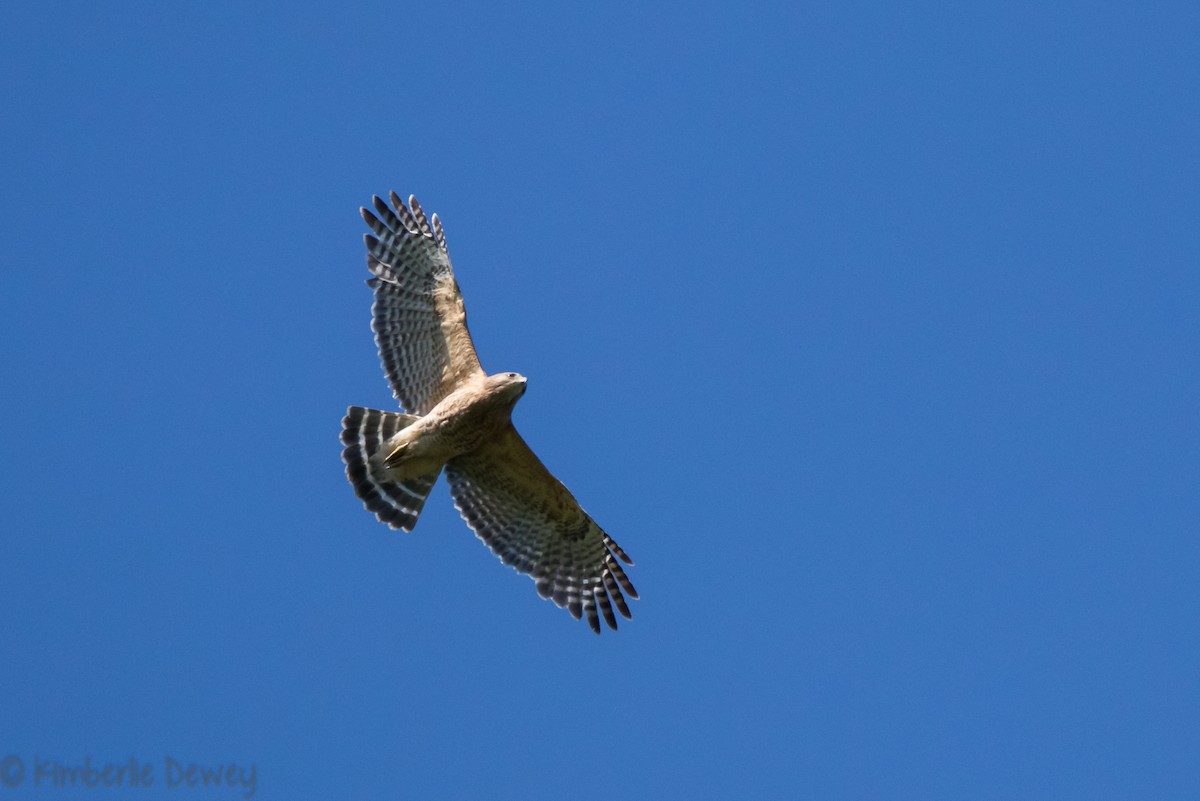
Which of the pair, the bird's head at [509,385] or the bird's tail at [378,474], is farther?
the bird's tail at [378,474]

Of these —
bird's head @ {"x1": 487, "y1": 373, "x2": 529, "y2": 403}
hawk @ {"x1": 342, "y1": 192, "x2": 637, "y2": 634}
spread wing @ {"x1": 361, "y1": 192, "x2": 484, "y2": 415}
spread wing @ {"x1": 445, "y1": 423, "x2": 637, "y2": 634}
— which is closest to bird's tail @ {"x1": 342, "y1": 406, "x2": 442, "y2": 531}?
hawk @ {"x1": 342, "y1": 192, "x2": 637, "y2": 634}

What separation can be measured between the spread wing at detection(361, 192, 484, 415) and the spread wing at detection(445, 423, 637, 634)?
706 millimetres

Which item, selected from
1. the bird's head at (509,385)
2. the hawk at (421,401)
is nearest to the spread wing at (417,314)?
the hawk at (421,401)

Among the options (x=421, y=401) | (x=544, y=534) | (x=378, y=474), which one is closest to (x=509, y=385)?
(x=421, y=401)

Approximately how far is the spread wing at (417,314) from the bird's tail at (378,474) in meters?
0.24

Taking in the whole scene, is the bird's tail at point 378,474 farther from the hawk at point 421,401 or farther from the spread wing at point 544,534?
the spread wing at point 544,534

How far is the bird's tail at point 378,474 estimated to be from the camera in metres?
9.95

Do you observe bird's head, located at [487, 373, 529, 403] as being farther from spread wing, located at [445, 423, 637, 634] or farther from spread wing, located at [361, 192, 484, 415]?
spread wing, located at [445, 423, 637, 634]

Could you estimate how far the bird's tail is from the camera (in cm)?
995

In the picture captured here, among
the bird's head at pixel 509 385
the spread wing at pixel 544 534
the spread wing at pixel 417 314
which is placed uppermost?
the spread wing at pixel 417 314

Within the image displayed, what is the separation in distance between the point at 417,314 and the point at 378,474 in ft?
4.24

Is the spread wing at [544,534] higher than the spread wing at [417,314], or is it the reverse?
the spread wing at [417,314]

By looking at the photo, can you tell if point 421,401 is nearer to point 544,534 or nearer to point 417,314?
point 417,314

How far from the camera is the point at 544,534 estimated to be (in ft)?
35.3
